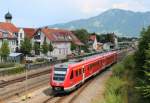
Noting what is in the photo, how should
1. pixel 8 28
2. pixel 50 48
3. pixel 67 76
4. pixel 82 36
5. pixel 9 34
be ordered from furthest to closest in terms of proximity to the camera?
1. pixel 82 36
2. pixel 50 48
3. pixel 8 28
4. pixel 9 34
5. pixel 67 76

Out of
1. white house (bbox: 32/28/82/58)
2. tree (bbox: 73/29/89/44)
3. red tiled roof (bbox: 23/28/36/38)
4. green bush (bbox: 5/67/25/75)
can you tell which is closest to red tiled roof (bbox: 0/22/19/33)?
white house (bbox: 32/28/82/58)

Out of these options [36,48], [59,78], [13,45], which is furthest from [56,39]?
[59,78]

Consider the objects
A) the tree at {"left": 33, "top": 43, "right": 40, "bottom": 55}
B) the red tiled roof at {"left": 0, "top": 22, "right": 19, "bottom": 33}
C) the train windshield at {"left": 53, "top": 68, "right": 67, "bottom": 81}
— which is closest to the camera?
the train windshield at {"left": 53, "top": 68, "right": 67, "bottom": 81}

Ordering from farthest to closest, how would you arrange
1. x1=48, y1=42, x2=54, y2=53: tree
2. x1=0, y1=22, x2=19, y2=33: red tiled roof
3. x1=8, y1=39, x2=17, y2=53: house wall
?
1. x1=48, y1=42, x2=54, y2=53: tree
2. x1=0, y1=22, x2=19, y2=33: red tiled roof
3. x1=8, y1=39, x2=17, y2=53: house wall

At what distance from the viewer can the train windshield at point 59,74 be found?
34.1 meters

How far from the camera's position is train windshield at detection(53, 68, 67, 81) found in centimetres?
3408

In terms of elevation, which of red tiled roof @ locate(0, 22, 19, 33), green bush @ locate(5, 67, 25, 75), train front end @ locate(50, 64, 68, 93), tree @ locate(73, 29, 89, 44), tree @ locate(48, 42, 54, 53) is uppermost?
red tiled roof @ locate(0, 22, 19, 33)

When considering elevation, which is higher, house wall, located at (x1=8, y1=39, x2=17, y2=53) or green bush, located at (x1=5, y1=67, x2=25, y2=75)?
house wall, located at (x1=8, y1=39, x2=17, y2=53)

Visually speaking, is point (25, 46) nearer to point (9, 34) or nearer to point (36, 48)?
point (9, 34)

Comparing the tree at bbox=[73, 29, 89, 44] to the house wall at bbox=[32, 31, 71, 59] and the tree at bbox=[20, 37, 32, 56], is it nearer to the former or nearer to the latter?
the house wall at bbox=[32, 31, 71, 59]

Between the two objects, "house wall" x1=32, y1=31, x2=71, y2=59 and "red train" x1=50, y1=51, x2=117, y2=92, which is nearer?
"red train" x1=50, y1=51, x2=117, y2=92

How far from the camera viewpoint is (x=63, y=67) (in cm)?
3472

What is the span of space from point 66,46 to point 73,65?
71175mm

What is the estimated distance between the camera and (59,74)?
34375mm
